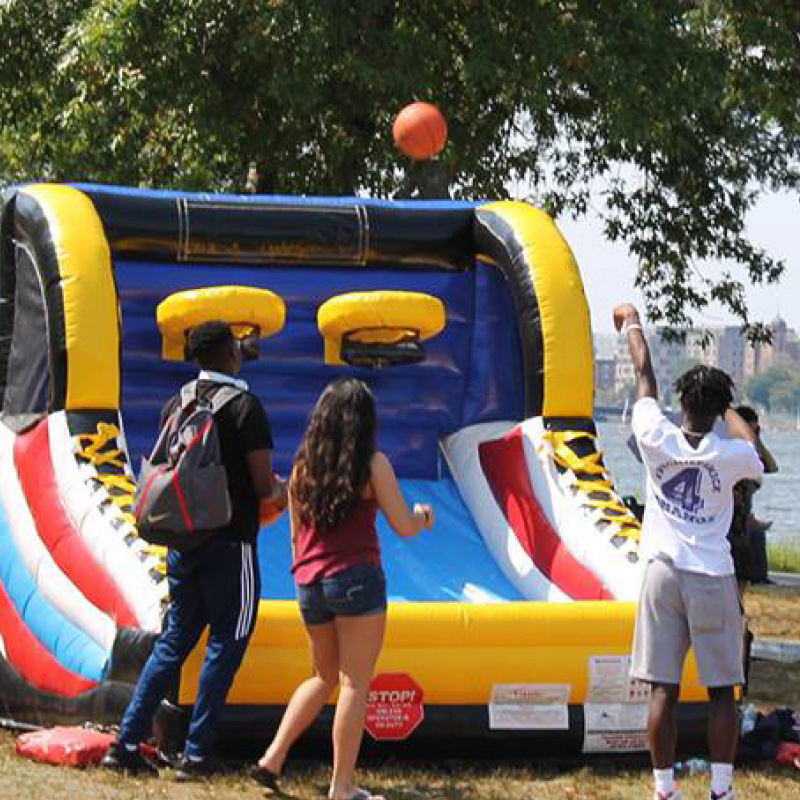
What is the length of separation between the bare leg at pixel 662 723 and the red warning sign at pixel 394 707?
1.13m

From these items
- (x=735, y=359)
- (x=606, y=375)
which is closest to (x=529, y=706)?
(x=606, y=375)

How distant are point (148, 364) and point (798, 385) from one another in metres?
145

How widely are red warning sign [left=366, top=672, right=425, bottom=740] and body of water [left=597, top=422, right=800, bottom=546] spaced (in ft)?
4.36

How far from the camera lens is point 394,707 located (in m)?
6.95

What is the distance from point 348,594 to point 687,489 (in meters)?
1.12

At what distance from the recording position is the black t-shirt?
643 centimetres

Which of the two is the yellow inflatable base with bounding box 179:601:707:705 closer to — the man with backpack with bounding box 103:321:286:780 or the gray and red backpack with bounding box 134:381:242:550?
the man with backpack with bounding box 103:321:286:780

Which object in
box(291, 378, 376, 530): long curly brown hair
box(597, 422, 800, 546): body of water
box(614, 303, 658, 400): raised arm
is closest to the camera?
box(291, 378, 376, 530): long curly brown hair

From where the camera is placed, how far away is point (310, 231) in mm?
9219

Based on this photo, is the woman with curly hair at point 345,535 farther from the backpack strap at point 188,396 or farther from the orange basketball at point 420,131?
the orange basketball at point 420,131

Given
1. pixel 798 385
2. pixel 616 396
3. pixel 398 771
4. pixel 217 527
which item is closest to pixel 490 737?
pixel 398 771

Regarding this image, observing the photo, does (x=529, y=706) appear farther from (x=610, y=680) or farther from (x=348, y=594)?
(x=348, y=594)

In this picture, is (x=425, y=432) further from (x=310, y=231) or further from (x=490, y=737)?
(x=490, y=737)

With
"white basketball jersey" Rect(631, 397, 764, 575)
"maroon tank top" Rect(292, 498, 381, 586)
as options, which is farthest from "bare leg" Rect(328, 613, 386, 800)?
"white basketball jersey" Rect(631, 397, 764, 575)
